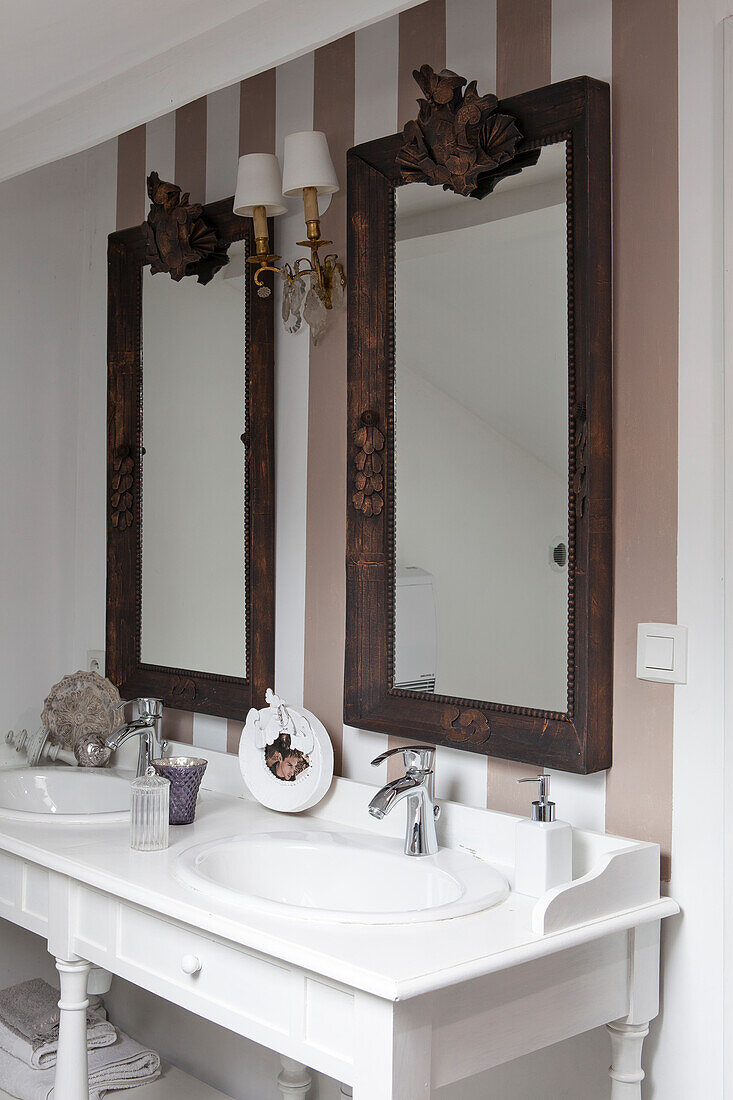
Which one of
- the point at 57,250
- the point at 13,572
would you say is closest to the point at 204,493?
the point at 13,572

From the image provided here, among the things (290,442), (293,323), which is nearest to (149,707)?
(290,442)

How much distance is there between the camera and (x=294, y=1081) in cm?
205

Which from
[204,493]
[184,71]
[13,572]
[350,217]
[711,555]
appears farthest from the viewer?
[13,572]

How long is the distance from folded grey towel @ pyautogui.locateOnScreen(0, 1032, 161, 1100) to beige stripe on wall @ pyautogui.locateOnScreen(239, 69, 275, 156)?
1900 mm

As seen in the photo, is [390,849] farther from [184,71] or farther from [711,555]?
[184,71]

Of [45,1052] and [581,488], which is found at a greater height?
[581,488]

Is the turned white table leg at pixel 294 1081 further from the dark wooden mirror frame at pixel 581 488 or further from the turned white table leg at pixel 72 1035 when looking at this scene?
the dark wooden mirror frame at pixel 581 488

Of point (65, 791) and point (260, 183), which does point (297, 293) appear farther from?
point (65, 791)

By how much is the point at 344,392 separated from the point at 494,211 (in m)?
0.48

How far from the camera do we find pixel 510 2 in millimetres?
1745

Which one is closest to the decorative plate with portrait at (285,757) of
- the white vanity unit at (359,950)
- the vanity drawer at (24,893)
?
the white vanity unit at (359,950)

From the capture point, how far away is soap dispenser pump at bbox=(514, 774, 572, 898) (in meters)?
1.49

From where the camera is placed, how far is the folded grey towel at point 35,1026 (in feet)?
6.97

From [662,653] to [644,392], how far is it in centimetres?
39
